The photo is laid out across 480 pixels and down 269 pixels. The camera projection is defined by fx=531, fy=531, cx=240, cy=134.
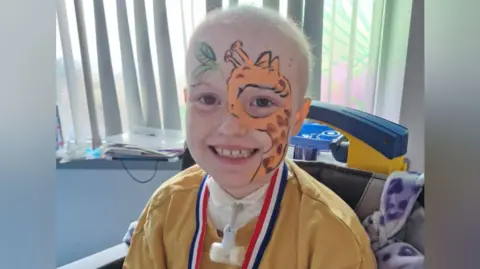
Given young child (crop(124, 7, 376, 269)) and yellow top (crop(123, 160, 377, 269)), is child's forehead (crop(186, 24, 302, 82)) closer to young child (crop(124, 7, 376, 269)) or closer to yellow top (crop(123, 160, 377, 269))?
young child (crop(124, 7, 376, 269))

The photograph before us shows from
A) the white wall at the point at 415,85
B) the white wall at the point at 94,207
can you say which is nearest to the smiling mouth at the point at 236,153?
the white wall at the point at 415,85

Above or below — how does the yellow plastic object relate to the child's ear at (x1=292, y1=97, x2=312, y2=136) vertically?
below

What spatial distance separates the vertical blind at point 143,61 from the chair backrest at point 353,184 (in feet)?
1.59

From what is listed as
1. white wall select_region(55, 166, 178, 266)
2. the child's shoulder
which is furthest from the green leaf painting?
white wall select_region(55, 166, 178, 266)

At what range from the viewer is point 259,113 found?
702 millimetres

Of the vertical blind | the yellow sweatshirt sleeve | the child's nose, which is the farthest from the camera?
the vertical blind

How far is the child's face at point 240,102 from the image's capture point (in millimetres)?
695

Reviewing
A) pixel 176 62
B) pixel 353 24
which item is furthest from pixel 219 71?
pixel 176 62

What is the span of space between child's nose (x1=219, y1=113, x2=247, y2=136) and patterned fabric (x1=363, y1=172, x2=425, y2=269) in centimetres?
27

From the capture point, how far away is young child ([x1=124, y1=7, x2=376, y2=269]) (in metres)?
0.70

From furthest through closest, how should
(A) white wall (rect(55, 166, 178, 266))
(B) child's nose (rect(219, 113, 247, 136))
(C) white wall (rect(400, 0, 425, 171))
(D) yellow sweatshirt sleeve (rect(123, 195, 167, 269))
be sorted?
1. (A) white wall (rect(55, 166, 178, 266))
2. (C) white wall (rect(400, 0, 425, 171))
3. (D) yellow sweatshirt sleeve (rect(123, 195, 167, 269))
4. (B) child's nose (rect(219, 113, 247, 136))

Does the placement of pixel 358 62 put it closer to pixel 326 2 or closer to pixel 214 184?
pixel 326 2
